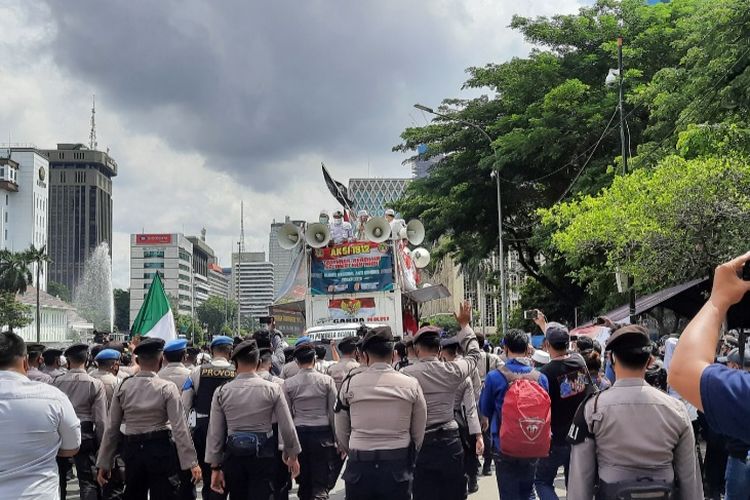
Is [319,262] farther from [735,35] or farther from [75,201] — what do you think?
[75,201]

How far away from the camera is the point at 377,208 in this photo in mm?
175625

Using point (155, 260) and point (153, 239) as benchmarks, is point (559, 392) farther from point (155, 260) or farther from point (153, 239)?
point (153, 239)

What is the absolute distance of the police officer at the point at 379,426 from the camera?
552 cm

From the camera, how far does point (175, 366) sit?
8.28 m

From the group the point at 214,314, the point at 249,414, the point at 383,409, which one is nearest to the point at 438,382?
the point at 383,409

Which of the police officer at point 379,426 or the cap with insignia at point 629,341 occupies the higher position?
the cap with insignia at point 629,341

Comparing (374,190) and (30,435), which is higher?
(374,190)

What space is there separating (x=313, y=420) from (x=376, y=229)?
15298mm

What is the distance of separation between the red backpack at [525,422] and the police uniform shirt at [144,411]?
2.60 m

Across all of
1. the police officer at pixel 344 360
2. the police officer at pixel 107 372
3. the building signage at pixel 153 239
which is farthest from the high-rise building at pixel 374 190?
the police officer at pixel 107 372

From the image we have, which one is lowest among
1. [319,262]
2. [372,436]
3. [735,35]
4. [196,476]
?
[196,476]

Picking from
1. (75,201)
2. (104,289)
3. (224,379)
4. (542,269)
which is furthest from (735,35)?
(75,201)

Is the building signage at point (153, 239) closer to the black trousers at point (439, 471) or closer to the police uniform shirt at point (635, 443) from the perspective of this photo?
the black trousers at point (439, 471)

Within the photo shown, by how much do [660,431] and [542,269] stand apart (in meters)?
28.5
